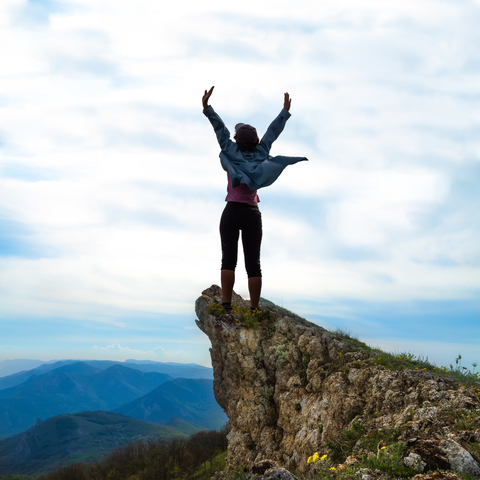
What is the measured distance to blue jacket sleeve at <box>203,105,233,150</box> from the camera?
8586 millimetres

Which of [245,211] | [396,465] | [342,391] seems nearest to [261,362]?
[342,391]

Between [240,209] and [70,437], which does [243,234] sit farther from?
[70,437]

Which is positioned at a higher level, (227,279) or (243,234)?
(243,234)

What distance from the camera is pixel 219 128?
8.66 m

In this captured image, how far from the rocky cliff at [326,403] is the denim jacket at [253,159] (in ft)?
9.72

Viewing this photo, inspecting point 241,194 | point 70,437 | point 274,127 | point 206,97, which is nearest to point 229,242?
point 241,194

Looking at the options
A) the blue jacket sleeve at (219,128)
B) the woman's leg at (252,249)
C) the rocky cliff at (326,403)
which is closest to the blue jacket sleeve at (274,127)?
the blue jacket sleeve at (219,128)

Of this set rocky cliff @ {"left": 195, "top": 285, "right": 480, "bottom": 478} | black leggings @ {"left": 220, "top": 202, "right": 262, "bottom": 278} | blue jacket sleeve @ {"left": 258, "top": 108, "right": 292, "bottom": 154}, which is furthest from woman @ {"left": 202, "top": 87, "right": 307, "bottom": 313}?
rocky cliff @ {"left": 195, "top": 285, "right": 480, "bottom": 478}

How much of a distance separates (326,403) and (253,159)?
195 inches

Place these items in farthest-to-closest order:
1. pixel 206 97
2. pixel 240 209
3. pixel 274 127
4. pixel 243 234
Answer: pixel 274 127 < pixel 243 234 < pixel 240 209 < pixel 206 97

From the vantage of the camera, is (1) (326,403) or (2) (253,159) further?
(2) (253,159)

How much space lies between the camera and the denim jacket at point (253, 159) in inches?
324

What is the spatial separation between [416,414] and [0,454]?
175207 mm

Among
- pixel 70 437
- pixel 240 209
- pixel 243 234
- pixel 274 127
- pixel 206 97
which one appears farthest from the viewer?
pixel 70 437
